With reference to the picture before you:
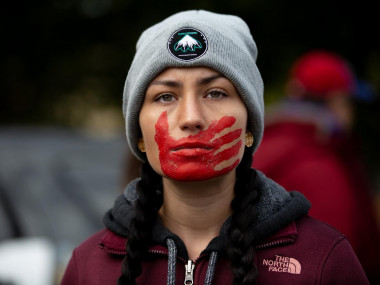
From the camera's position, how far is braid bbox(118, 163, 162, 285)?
84.0 inches

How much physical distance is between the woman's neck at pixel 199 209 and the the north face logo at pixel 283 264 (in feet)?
0.78

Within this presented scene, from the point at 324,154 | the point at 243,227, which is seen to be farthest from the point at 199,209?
the point at 324,154

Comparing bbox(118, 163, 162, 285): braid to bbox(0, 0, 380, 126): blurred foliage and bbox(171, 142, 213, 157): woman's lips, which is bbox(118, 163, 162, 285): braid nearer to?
bbox(171, 142, 213, 157): woman's lips

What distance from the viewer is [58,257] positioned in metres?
4.08

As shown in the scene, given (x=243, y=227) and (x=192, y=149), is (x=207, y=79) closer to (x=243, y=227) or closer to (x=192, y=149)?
(x=192, y=149)

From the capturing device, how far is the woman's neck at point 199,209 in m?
2.24

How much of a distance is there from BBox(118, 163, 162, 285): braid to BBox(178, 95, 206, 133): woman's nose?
1.18 feet

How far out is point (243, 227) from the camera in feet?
7.09

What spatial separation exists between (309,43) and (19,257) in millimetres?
4770

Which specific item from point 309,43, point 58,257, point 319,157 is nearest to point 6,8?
point 309,43

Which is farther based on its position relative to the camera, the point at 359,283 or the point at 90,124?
the point at 90,124

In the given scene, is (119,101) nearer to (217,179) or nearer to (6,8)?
(6,8)

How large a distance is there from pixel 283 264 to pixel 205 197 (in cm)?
37

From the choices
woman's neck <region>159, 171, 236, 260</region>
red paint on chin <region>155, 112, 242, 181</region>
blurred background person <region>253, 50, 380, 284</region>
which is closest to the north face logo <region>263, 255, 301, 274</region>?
woman's neck <region>159, 171, 236, 260</region>
